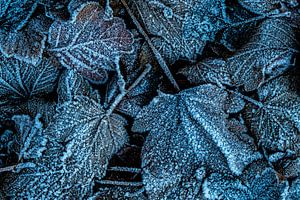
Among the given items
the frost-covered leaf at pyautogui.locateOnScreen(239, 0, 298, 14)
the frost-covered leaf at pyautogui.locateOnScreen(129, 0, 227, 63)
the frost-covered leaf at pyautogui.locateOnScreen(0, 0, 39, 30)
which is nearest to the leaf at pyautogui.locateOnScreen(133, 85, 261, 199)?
the frost-covered leaf at pyautogui.locateOnScreen(129, 0, 227, 63)

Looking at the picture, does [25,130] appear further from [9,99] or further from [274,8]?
[274,8]

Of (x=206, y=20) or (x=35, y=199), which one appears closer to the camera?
(x=35, y=199)

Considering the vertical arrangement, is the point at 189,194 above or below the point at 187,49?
below

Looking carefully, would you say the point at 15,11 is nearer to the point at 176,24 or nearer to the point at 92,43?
the point at 92,43

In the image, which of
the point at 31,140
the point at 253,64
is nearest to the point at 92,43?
the point at 31,140

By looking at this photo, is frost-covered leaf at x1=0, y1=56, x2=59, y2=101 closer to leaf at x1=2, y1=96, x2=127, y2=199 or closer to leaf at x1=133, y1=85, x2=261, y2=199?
leaf at x1=2, y1=96, x2=127, y2=199

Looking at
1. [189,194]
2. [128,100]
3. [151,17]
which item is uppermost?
[151,17]

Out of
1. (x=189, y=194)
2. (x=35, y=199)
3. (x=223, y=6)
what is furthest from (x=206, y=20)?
(x=35, y=199)
